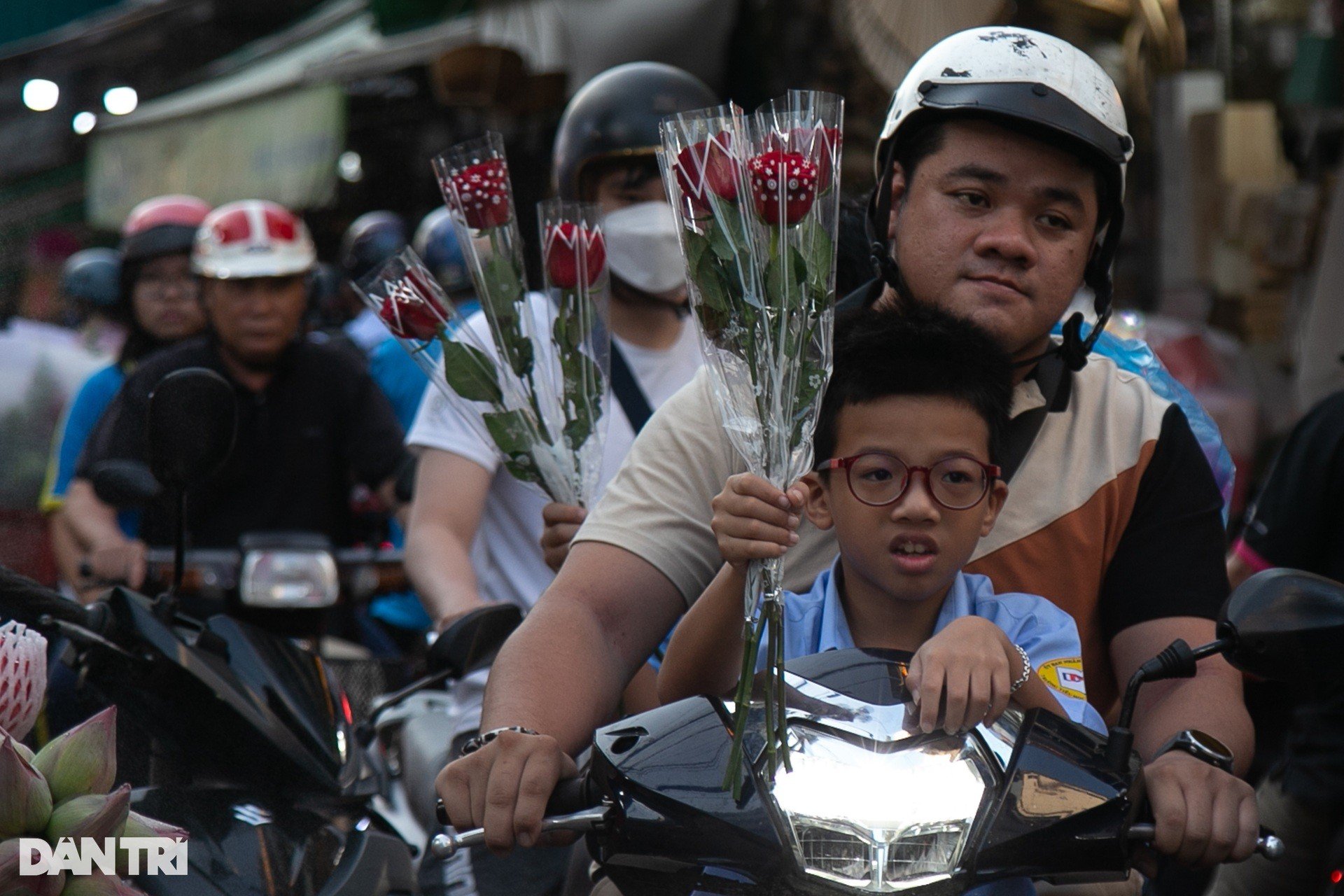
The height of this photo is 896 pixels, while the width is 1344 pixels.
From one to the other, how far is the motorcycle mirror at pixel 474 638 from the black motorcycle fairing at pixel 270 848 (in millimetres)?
337

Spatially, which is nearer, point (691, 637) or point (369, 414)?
point (691, 637)

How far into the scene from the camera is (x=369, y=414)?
5.75m

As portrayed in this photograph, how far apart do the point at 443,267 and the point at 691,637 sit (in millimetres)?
5951

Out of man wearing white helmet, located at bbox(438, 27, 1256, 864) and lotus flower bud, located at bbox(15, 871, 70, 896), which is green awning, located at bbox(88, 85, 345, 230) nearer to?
man wearing white helmet, located at bbox(438, 27, 1256, 864)

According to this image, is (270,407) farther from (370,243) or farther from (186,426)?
(370,243)

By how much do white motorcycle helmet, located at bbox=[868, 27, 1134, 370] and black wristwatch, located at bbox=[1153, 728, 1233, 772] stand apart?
840 millimetres

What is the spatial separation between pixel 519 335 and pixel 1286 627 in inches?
61.5

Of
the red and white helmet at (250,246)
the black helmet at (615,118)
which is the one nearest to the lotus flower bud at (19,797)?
the black helmet at (615,118)

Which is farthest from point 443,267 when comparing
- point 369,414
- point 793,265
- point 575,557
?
point 793,265

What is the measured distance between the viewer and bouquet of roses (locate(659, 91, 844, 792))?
196cm

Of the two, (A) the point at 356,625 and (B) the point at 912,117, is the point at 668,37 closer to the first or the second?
(A) the point at 356,625

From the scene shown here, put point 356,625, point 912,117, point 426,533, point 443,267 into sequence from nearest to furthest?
point 912,117 < point 426,533 < point 356,625 < point 443,267

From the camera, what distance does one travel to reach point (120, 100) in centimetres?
1522

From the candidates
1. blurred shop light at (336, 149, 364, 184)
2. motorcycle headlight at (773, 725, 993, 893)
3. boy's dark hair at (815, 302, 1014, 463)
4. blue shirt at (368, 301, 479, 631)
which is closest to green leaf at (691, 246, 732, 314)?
boy's dark hair at (815, 302, 1014, 463)
